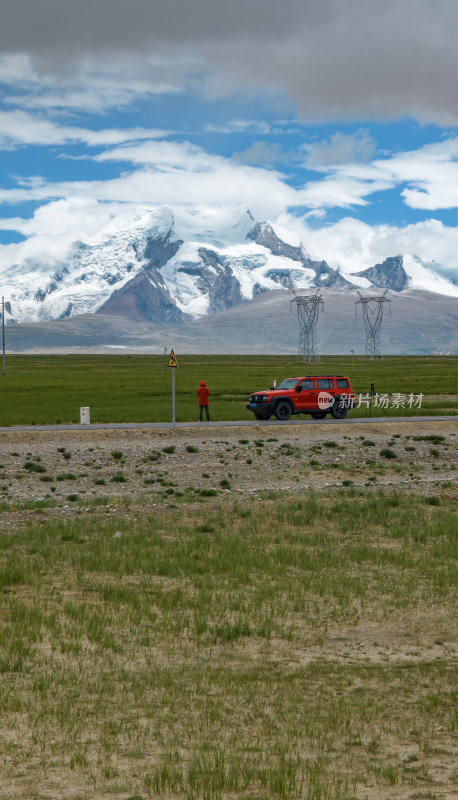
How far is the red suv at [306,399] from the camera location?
4628 centimetres

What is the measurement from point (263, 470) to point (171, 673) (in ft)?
69.0

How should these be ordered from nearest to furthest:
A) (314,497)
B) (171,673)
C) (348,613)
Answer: (171,673), (348,613), (314,497)

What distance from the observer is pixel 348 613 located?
1286 centimetres

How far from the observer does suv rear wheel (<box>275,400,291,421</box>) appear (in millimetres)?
46375

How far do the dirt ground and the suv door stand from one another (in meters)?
3.89

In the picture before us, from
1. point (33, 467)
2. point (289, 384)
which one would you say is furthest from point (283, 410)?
point (33, 467)

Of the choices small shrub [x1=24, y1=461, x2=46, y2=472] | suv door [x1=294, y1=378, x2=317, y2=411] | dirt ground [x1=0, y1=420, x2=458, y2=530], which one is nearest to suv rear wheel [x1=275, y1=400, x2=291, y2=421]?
suv door [x1=294, y1=378, x2=317, y2=411]

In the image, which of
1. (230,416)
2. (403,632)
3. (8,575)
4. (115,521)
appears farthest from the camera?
(230,416)

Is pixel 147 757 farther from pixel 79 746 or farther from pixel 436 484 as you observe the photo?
pixel 436 484

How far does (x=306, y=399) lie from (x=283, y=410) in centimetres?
150

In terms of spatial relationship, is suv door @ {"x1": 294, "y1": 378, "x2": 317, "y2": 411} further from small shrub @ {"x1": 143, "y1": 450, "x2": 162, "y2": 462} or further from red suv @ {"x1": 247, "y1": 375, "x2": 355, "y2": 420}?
small shrub @ {"x1": 143, "y1": 450, "x2": 162, "y2": 462}

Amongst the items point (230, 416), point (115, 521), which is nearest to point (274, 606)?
point (115, 521)

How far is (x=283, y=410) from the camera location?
4666cm

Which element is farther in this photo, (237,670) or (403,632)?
(403,632)
